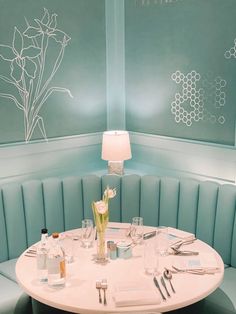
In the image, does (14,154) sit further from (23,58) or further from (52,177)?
(23,58)

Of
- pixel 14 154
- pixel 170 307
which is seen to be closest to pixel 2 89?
pixel 14 154

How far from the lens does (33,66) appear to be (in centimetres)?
341

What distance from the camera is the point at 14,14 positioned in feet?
10.6

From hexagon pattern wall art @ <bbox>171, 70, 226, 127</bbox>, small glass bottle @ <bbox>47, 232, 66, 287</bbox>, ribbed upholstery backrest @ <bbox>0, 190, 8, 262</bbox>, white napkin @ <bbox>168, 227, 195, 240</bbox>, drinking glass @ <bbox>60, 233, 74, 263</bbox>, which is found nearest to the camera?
small glass bottle @ <bbox>47, 232, 66, 287</bbox>

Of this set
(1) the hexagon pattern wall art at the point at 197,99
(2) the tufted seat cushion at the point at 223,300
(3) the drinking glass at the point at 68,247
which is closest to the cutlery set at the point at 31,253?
(3) the drinking glass at the point at 68,247

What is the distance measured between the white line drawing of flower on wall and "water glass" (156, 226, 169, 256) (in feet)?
4.57

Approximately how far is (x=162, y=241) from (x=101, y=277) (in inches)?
19.7

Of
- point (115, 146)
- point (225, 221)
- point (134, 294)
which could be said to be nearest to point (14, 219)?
point (115, 146)

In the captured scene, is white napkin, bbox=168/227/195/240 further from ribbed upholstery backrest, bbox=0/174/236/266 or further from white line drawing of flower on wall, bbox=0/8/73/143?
white line drawing of flower on wall, bbox=0/8/73/143

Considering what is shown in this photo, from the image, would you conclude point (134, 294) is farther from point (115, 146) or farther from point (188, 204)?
point (115, 146)

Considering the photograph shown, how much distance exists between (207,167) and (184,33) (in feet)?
3.51

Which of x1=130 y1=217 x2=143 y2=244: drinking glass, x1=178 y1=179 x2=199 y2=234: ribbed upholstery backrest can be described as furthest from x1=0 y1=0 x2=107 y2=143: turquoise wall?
x1=130 y1=217 x2=143 y2=244: drinking glass

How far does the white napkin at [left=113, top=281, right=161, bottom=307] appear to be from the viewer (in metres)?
1.99

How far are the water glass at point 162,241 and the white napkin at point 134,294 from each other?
1.22ft
